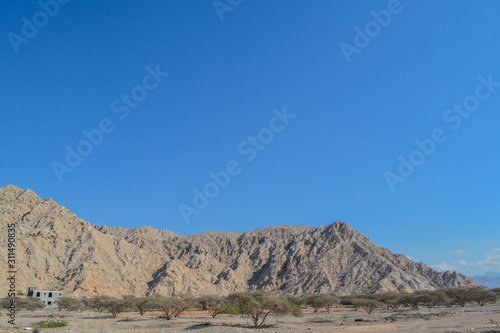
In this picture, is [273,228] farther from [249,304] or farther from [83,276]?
[249,304]

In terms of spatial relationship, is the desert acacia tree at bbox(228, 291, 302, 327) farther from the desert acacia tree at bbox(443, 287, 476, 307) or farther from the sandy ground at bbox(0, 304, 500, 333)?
the desert acacia tree at bbox(443, 287, 476, 307)

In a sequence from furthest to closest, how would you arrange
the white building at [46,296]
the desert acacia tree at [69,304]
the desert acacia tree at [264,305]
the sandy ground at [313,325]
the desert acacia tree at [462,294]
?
the white building at [46,296]
the desert acacia tree at [69,304]
the desert acacia tree at [462,294]
the desert acacia tree at [264,305]
the sandy ground at [313,325]

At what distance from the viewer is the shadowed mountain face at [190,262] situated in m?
90.4

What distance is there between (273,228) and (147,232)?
7008 cm

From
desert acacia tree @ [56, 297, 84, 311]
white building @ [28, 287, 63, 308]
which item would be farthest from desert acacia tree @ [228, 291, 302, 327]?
white building @ [28, 287, 63, 308]

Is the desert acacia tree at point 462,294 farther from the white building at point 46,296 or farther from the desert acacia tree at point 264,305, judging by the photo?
the white building at point 46,296

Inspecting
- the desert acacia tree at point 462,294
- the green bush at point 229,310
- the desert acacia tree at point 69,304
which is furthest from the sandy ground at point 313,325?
the desert acacia tree at point 69,304

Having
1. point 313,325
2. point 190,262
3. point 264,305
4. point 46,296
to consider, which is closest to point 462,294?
point 313,325

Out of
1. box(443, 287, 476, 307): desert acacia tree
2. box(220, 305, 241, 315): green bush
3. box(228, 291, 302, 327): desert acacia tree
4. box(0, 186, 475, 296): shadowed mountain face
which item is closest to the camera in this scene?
box(228, 291, 302, 327): desert acacia tree

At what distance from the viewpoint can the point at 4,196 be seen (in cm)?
10481

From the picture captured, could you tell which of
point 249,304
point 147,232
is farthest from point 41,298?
point 147,232

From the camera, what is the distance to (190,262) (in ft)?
465

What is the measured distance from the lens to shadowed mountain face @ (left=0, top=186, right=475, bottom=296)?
297 feet

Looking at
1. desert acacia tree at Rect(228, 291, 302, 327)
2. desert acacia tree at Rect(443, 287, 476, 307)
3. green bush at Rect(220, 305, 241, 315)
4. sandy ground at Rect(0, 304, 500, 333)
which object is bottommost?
desert acacia tree at Rect(443, 287, 476, 307)
